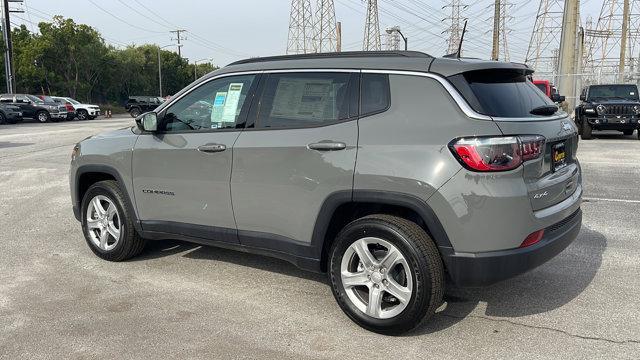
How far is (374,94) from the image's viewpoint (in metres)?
3.76

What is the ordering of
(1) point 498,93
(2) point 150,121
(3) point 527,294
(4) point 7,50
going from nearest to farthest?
(1) point 498,93 → (3) point 527,294 → (2) point 150,121 → (4) point 7,50

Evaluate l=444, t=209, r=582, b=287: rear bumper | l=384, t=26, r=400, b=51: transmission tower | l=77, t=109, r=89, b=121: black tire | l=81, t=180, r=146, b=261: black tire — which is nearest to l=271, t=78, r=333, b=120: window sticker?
l=444, t=209, r=582, b=287: rear bumper

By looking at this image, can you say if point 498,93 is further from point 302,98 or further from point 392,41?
point 392,41

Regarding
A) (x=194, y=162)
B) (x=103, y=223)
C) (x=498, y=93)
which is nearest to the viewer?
(x=498, y=93)

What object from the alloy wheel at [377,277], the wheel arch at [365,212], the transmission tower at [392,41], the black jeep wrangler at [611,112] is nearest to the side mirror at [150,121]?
the wheel arch at [365,212]

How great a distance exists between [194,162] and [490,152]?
7.76 feet

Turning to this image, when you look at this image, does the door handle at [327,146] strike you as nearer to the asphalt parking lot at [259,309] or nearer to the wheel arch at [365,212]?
the wheel arch at [365,212]

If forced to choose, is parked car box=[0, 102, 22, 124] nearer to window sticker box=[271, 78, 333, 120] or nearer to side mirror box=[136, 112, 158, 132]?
side mirror box=[136, 112, 158, 132]

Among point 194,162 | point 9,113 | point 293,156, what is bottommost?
point 9,113

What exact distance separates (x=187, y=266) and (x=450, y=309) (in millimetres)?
2461

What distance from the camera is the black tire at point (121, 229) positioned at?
512 centimetres

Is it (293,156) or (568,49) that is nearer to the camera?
(293,156)

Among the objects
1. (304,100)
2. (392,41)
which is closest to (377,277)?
(304,100)

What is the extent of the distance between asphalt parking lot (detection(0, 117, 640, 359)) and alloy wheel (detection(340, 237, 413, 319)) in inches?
7.8
